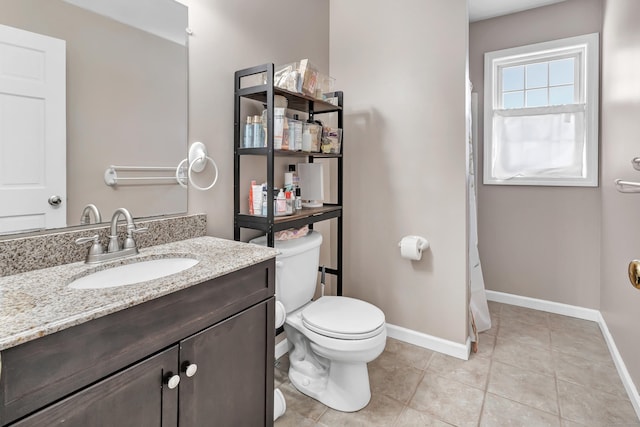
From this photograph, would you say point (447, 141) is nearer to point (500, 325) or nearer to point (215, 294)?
point (500, 325)

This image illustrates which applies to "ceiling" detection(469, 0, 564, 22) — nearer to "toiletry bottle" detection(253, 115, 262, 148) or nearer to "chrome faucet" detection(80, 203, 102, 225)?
"toiletry bottle" detection(253, 115, 262, 148)

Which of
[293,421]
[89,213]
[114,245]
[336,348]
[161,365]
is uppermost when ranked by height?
[89,213]

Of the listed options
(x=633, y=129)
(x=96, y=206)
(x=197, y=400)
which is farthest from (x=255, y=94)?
(x=633, y=129)

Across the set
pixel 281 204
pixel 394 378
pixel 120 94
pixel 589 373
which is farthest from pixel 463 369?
pixel 120 94

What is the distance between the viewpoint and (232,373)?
1207 mm

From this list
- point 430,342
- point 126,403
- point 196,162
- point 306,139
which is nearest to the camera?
point 126,403

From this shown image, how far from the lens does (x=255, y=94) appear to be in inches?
70.6

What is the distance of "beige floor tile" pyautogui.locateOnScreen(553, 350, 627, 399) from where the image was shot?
1907 millimetres

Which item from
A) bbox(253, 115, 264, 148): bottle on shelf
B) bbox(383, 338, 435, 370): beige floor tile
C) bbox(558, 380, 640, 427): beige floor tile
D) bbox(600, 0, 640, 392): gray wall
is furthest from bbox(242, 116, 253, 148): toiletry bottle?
bbox(558, 380, 640, 427): beige floor tile

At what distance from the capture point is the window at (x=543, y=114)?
8.87ft

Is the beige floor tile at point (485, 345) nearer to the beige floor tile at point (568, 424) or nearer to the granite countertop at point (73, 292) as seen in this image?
the beige floor tile at point (568, 424)

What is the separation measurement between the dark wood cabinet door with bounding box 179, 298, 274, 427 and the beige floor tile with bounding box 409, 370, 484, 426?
862 mm

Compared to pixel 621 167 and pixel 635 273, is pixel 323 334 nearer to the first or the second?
pixel 635 273

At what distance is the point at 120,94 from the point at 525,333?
297 centimetres
